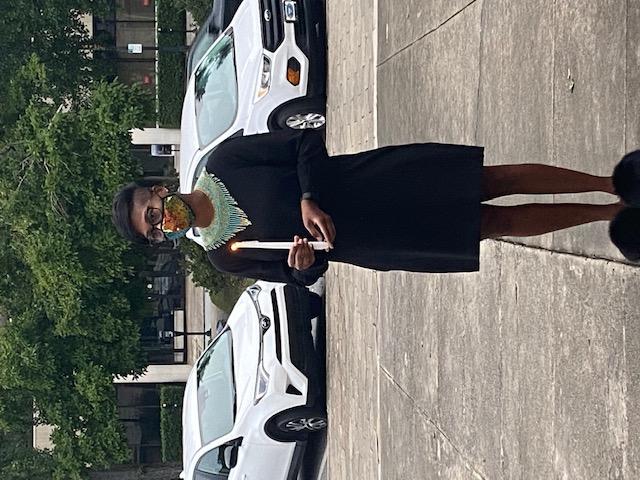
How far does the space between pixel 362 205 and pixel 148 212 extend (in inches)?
39.0

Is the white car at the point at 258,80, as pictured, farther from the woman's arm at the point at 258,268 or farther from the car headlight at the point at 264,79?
the woman's arm at the point at 258,268

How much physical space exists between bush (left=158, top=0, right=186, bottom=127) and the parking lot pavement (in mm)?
17772

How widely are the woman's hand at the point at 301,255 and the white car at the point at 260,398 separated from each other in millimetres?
5746

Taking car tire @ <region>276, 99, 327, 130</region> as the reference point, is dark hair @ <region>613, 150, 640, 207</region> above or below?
below

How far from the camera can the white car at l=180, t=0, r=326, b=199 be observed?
36.4ft

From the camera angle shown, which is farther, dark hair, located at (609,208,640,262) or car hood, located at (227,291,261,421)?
car hood, located at (227,291,261,421)

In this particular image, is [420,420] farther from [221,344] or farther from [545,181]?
[221,344]

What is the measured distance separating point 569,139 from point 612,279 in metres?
0.91

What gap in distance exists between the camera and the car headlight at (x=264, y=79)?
11.1m

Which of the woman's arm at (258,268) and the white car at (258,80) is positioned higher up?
the white car at (258,80)

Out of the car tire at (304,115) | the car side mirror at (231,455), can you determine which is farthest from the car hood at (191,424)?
the car tire at (304,115)

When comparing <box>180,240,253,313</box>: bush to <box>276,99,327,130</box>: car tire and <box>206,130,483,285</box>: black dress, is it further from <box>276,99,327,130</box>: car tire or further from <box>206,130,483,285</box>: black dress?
<box>206,130,483,285</box>: black dress

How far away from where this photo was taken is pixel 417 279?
24.0ft

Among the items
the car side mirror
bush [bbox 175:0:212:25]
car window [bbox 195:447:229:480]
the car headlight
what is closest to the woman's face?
the car side mirror
